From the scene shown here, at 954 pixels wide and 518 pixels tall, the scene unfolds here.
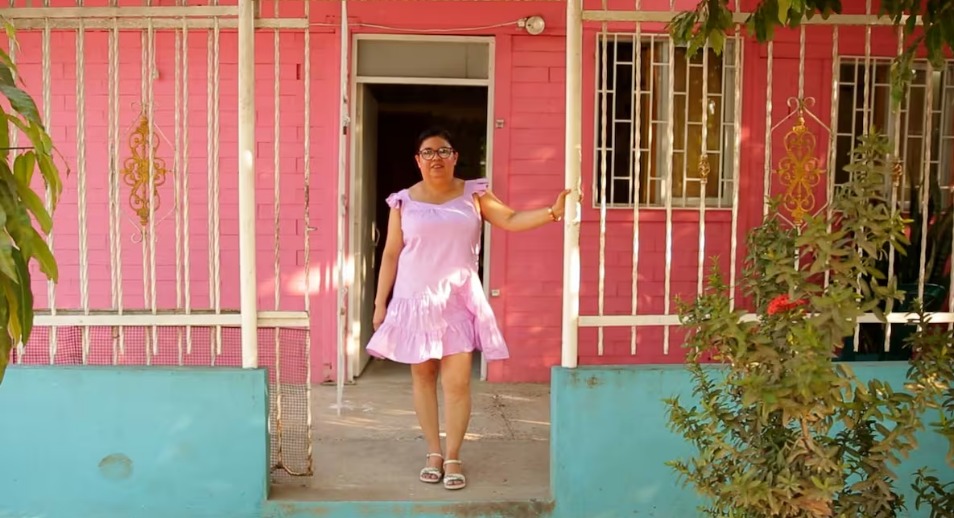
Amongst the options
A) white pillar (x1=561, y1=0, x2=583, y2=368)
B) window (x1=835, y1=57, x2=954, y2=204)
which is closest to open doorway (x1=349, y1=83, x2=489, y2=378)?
white pillar (x1=561, y1=0, x2=583, y2=368)

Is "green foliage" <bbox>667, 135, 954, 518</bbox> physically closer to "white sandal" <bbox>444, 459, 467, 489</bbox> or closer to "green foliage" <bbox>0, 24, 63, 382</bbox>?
"white sandal" <bbox>444, 459, 467, 489</bbox>

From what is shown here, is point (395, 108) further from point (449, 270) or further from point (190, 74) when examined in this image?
point (449, 270)

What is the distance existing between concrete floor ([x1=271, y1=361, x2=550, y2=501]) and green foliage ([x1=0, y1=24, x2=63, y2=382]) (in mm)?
1920

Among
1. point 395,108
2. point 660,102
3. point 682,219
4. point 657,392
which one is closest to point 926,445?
point 657,392

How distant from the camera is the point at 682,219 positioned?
587 cm

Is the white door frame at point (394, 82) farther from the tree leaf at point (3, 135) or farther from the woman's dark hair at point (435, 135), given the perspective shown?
the tree leaf at point (3, 135)

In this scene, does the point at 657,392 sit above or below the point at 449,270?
below

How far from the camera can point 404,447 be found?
4289 millimetres

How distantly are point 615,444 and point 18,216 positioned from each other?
2470 mm

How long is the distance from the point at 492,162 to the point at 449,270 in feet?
7.67

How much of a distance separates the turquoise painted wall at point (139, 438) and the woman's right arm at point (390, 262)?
A: 66 cm

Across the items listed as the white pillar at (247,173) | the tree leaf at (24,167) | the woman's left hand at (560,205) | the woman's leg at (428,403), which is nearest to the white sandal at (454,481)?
the woman's leg at (428,403)

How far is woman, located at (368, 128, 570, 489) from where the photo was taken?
3.63 m

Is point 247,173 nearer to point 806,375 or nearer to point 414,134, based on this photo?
point 806,375
